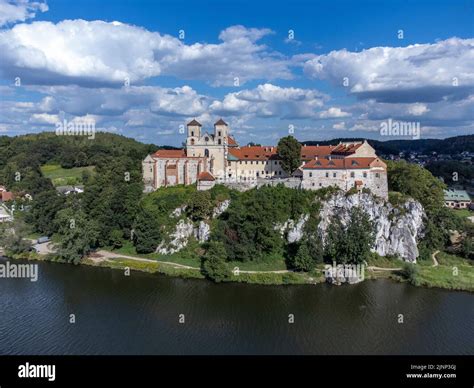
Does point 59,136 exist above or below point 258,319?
above

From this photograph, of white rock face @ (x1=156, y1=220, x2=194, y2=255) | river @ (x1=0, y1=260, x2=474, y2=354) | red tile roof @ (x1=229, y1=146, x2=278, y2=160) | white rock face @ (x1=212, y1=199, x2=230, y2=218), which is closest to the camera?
river @ (x1=0, y1=260, x2=474, y2=354)

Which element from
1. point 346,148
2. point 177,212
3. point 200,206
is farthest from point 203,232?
point 346,148

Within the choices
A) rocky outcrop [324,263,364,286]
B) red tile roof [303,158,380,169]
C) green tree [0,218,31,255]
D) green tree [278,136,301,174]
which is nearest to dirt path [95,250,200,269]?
green tree [0,218,31,255]

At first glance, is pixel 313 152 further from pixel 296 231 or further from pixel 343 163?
pixel 296 231

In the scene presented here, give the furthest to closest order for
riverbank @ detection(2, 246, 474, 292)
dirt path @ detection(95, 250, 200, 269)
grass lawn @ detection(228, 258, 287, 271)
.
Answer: dirt path @ detection(95, 250, 200, 269)
grass lawn @ detection(228, 258, 287, 271)
riverbank @ detection(2, 246, 474, 292)

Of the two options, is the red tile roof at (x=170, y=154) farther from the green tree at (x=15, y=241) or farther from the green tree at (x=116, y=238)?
the green tree at (x=15, y=241)

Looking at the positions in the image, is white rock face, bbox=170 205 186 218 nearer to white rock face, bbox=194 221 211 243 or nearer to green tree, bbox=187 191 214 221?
green tree, bbox=187 191 214 221
